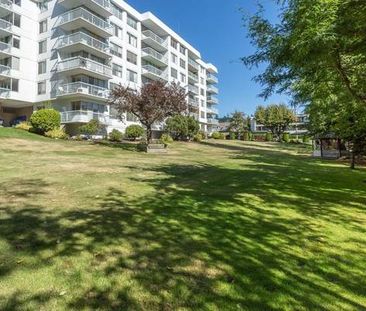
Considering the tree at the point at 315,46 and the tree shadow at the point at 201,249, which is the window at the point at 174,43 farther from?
the tree shadow at the point at 201,249

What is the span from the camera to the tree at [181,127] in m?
46.6

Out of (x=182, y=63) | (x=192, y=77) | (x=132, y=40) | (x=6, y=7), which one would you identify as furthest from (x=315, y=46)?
(x=192, y=77)

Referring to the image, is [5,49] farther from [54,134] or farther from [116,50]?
[54,134]

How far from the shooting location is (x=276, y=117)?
8300cm

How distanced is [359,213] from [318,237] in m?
2.66

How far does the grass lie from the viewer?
3.83m

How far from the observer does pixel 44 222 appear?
6.23 m

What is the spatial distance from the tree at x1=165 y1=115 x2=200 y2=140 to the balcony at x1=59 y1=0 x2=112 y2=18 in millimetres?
16277

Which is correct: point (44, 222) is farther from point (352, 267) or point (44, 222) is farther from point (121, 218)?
point (352, 267)

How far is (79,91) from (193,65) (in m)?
39.4

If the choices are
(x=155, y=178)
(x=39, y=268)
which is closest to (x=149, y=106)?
(x=155, y=178)

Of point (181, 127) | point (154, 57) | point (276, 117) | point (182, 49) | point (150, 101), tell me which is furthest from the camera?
point (276, 117)

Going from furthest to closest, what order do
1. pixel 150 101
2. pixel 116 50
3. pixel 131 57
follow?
pixel 131 57 < pixel 116 50 < pixel 150 101

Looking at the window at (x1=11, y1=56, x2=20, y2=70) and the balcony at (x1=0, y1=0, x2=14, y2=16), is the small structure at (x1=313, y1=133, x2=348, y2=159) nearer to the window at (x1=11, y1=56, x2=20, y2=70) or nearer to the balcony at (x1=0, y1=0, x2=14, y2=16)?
the window at (x1=11, y1=56, x2=20, y2=70)
